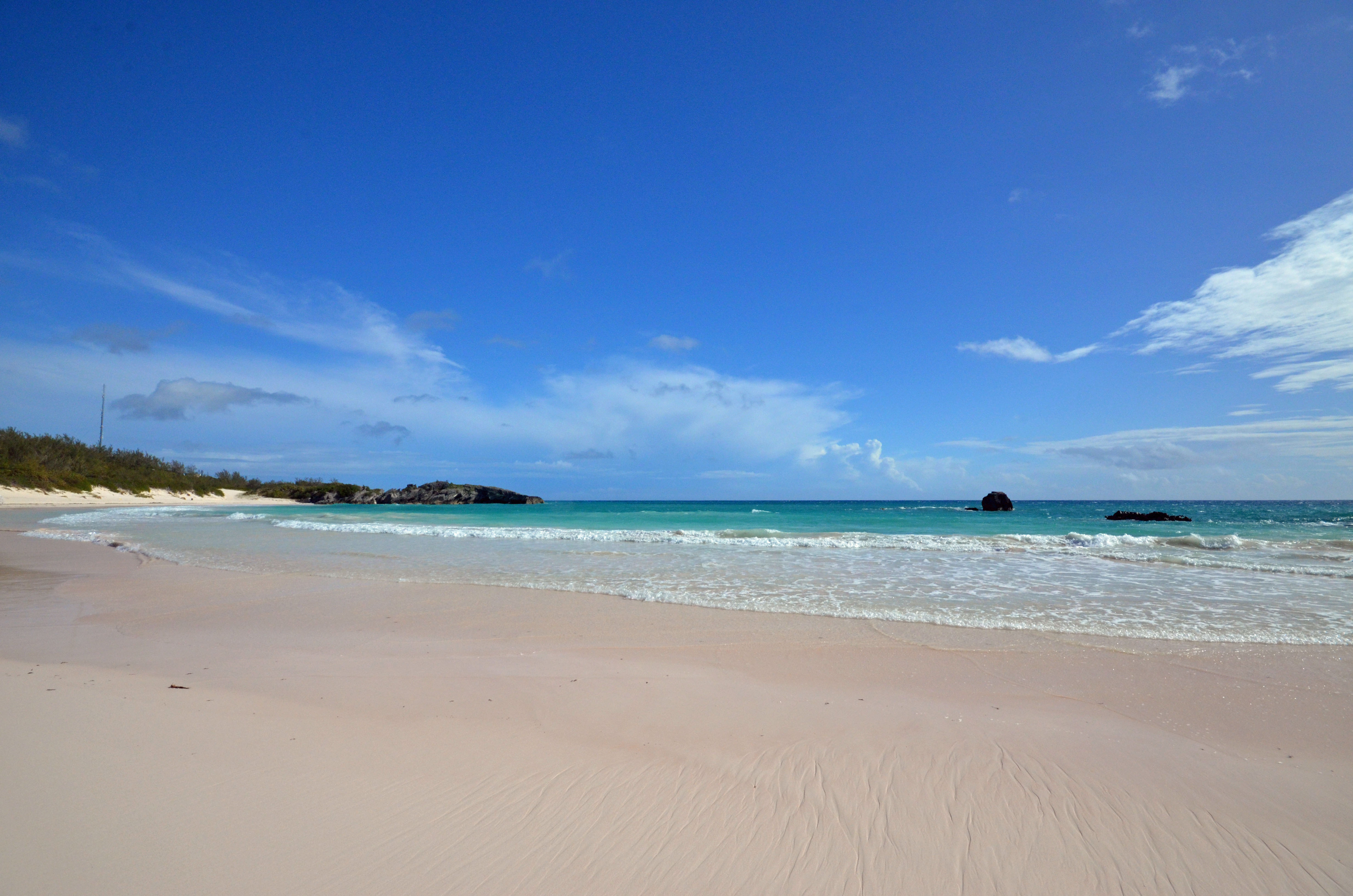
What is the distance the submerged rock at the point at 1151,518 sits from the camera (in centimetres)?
3497

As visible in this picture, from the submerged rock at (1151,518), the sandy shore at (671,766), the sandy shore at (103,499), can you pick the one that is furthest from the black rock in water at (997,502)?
the sandy shore at (103,499)

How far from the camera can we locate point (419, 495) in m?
85.4

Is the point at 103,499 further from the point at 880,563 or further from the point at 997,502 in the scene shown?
the point at 997,502

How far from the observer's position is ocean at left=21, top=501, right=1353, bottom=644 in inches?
359

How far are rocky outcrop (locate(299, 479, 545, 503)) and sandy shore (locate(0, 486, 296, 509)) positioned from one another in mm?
6157

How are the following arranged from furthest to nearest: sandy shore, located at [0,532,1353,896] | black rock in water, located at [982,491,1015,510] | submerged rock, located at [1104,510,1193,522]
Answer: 1. black rock in water, located at [982,491,1015,510]
2. submerged rock, located at [1104,510,1193,522]
3. sandy shore, located at [0,532,1353,896]

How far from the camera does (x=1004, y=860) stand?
2988mm

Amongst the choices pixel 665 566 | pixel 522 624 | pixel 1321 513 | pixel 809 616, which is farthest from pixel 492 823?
pixel 1321 513

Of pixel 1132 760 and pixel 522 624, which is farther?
pixel 522 624

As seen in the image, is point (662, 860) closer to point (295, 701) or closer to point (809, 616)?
point (295, 701)

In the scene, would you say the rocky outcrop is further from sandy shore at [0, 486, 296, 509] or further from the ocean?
the ocean

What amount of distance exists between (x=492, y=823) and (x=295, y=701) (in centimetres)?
290

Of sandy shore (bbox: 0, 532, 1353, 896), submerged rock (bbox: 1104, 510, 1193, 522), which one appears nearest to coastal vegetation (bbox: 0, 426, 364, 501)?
sandy shore (bbox: 0, 532, 1353, 896)

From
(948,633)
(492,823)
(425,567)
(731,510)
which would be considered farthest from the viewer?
(731,510)
